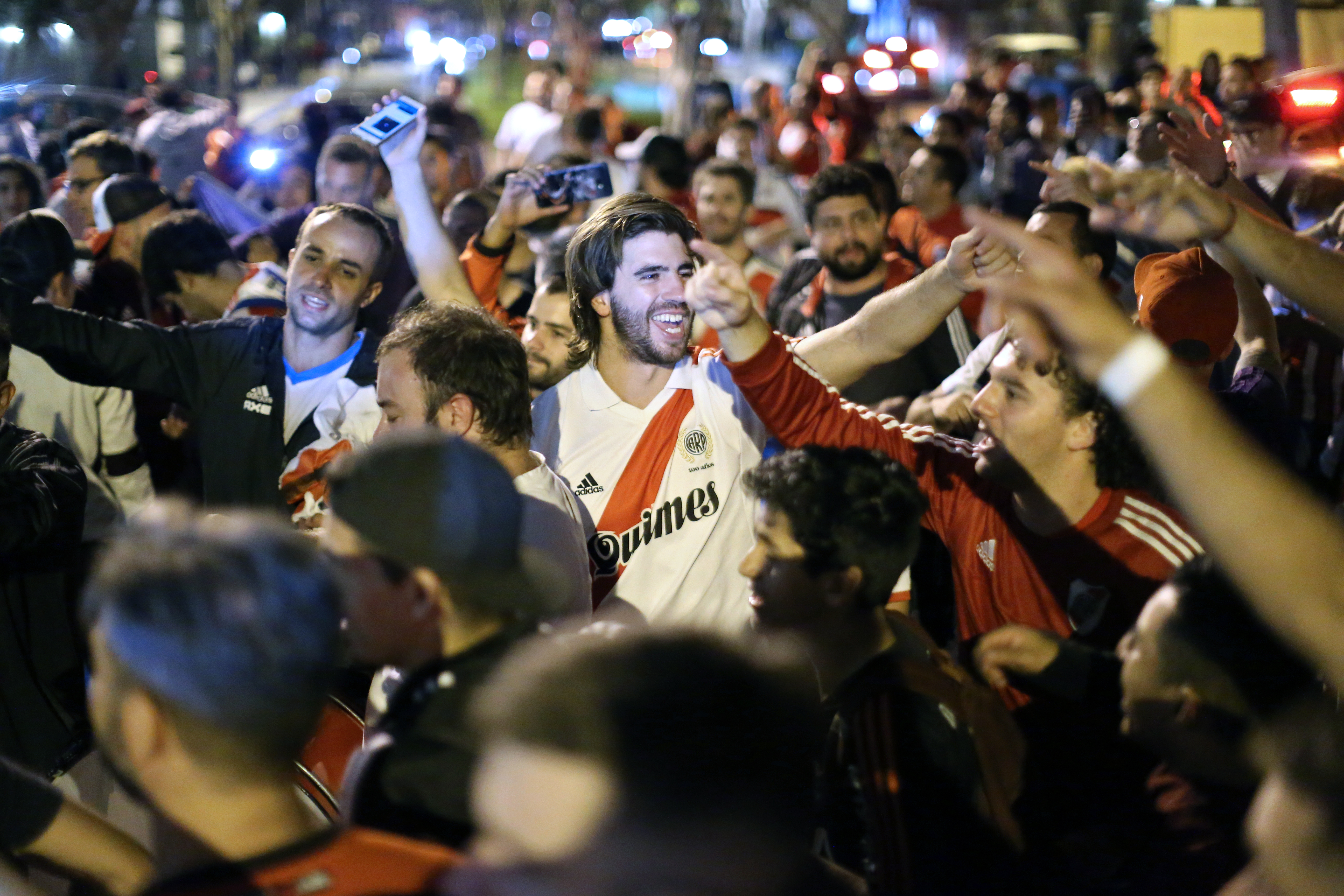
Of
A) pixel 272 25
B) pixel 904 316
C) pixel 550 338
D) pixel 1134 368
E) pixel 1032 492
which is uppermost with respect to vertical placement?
pixel 272 25

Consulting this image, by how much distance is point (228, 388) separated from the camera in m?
4.04

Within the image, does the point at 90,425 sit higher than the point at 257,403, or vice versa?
the point at 257,403

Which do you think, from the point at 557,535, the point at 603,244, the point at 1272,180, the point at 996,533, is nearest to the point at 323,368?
the point at 603,244

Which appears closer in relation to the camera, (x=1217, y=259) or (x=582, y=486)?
(x=582, y=486)

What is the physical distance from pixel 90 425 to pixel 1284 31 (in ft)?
37.8

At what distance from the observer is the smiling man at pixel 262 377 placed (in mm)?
3838

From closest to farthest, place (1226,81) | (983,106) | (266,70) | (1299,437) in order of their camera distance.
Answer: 1. (1299,437)
2. (1226,81)
3. (983,106)
4. (266,70)

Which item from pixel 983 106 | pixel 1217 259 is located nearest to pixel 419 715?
pixel 1217 259

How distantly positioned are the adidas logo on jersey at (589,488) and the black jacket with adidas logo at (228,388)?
1.04m

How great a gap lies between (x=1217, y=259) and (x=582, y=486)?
77.3 inches

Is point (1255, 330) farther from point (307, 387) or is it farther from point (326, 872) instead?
point (326, 872)

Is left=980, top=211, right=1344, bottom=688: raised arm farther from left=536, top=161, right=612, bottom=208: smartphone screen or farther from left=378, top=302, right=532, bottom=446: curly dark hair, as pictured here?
left=536, top=161, right=612, bottom=208: smartphone screen

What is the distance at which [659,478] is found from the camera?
3432 mm

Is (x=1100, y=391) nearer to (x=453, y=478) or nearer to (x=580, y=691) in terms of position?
(x=453, y=478)
